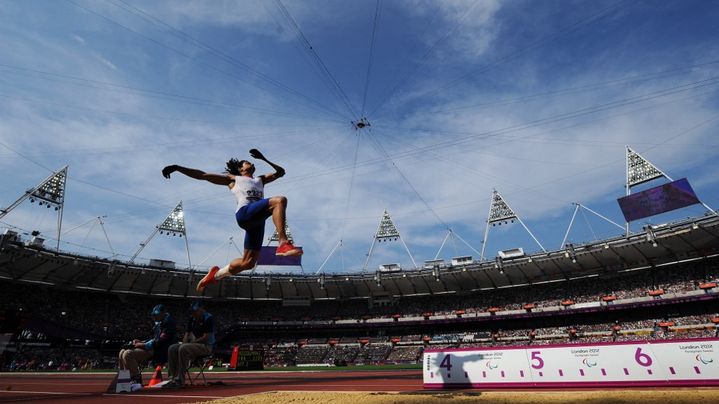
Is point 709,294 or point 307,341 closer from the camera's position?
point 709,294

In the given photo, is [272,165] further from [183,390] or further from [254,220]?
[183,390]

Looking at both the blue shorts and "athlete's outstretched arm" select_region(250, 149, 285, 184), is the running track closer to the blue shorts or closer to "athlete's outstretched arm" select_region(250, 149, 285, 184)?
the blue shorts

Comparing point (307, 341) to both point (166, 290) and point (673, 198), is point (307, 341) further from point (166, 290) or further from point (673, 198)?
point (673, 198)

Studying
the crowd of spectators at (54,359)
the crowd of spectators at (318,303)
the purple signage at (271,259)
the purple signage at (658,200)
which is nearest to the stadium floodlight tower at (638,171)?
the purple signage at (658,200)

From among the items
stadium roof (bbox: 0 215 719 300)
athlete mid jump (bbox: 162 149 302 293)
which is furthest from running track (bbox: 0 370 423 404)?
stadium roof (bbox: 0 215 719 300)

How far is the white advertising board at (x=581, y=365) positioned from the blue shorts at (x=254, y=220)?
17.3 ft

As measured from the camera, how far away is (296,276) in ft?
169

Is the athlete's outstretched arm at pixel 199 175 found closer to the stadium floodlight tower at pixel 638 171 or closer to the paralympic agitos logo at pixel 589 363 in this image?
the paralympic agitos logo at pixel 589 363

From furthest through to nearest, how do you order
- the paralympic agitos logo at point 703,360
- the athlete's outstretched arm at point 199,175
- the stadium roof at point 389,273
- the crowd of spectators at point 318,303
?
the crowd of spectators at point 318,303 → the stadium roof at point 389,273 → the paralympic agitos logo at point 703,360 → the athlete's outstretched arm at point 199,175

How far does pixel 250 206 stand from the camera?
6434mm

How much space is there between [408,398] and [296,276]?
46.4 metres

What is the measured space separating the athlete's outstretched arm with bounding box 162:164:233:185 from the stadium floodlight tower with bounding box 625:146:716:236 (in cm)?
4458

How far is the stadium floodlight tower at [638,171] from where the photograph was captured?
133 ft

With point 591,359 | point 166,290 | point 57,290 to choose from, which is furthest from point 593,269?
point 57,290
